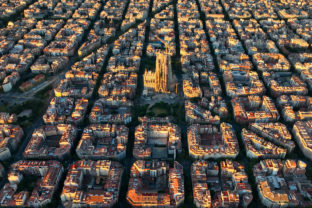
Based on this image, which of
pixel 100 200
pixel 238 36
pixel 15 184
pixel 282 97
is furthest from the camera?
pixel 238 36

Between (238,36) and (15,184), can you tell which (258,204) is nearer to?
(15,184)

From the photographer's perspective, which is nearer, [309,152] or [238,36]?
[309,152]

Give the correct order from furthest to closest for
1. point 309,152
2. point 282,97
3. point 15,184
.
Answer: point 282,97
point 309,152
point 15,184

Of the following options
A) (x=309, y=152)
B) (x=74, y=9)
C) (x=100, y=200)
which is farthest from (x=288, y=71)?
(x=74, y=9)

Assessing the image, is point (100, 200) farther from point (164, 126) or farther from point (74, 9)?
point (74, 9)

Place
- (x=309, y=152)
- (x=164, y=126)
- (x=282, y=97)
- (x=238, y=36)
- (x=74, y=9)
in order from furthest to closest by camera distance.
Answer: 1. (x=74, y=9)
2. (x=238, y=36)
3. (x=282, y=97)
4. (x=164, y=126)
5. (x=309, y=152)

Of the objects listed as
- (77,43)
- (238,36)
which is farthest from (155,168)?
(238,36)
